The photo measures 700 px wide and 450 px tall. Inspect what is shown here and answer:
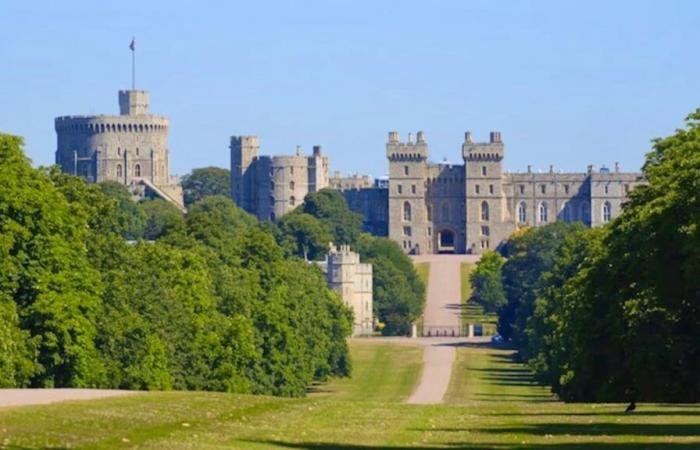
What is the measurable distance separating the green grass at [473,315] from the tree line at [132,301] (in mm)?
55858

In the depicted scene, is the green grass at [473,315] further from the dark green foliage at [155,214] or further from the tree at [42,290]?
the tree at [42,290]

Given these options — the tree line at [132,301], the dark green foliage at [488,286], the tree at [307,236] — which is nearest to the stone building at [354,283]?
the dark green foliage at [488,286]

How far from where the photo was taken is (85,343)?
54000 mm

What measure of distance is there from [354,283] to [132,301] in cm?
8615

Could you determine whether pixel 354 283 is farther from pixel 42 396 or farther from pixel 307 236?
pixel 42 396

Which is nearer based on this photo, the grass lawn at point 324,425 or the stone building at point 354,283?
the grass lawn at point 324,425

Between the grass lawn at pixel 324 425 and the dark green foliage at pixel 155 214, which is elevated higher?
the dark green foliage at pixel 155 214

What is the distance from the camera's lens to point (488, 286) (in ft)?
513

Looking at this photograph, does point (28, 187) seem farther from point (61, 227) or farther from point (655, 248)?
point (655, 248)

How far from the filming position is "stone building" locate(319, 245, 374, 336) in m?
146

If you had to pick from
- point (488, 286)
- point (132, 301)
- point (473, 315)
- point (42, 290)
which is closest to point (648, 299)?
point (42, 290)

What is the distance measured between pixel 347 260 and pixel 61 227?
93.9 m

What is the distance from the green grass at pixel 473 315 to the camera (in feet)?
488

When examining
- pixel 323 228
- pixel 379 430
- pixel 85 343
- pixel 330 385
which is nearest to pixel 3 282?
pixel 85 343
